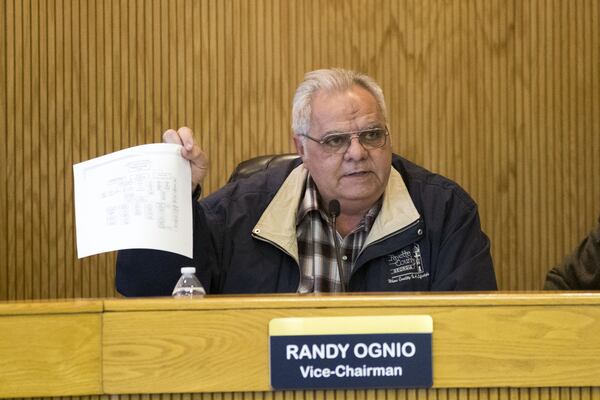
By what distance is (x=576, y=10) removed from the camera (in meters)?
4.56

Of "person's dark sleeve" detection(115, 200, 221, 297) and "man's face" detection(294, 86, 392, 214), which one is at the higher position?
"man's face" detection(294, 86, 392, 214)

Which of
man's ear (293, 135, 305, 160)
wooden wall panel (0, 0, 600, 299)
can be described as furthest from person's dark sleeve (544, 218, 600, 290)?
wooden wall panel (0, 0, 600, 299)

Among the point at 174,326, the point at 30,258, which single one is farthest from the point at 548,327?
the point at 30,258

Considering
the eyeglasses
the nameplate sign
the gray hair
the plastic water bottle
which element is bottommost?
the nameplate sign

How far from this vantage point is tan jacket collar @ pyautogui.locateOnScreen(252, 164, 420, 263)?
9.32ft

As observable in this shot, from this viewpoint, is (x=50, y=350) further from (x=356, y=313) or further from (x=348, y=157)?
(x=348, y=157)

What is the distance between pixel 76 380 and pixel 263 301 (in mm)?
341

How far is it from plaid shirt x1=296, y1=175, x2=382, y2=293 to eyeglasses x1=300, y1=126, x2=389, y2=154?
0.46 ft

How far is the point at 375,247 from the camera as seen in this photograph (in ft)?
9.21

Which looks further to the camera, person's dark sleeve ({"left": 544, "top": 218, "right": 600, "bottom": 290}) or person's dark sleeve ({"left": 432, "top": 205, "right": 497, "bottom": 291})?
person's dark sleeve ({"left": 544, "top": 218, "right": 600, "bottom": 290})

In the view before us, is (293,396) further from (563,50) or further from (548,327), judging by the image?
(563,50)

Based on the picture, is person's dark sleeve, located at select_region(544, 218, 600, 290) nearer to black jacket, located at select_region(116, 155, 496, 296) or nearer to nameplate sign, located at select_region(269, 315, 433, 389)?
black jacket, located at select_region(116, 155, 496, 296)

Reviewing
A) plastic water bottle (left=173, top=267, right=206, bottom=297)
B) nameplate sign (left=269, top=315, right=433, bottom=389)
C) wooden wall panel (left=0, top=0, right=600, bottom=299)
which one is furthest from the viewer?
wooden wall panel (left=0, top=0, right=600, bottom=299)

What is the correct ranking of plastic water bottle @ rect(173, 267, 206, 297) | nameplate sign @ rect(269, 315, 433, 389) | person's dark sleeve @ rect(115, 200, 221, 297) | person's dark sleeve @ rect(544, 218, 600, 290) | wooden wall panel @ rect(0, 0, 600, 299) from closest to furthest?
1. nameplate sign @ rect(269, 315, 433, 389)
2. plastic water bottle @ rect(173, 267, 206, 297)
3. person's dark sleeve @ rect(115, 200, 221, 297)
4. person's dark sleeve @ rect(544, 218, 600, 290)
5. wooden wall panel @ rect(0, 0, 600, 299)
